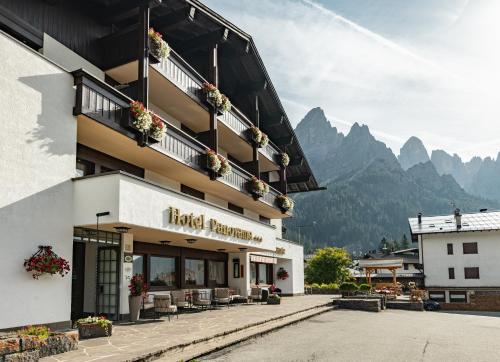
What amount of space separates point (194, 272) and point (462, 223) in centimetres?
3516

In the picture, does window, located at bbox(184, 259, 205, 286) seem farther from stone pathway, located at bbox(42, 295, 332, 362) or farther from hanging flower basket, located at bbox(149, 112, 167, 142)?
hanging flower basket, located at bbox(149, 112, 167, 142)

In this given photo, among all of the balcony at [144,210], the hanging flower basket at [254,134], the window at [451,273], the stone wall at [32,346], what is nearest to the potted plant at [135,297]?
the balcony at [144,210]

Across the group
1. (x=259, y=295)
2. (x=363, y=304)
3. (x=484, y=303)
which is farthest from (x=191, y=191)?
(x=484, y=303)

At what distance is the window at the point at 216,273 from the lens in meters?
24.0

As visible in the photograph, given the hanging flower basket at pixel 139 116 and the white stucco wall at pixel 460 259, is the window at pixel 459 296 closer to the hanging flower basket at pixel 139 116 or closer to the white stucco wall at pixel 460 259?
the white stucco wall at pixel 460 259

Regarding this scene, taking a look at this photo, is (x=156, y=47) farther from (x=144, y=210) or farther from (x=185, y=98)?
(x=144, y=210)

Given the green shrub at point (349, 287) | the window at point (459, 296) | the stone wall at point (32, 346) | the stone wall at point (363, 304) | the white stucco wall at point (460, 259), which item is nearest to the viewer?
the stone wall at point (32, 346)

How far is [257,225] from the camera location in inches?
916

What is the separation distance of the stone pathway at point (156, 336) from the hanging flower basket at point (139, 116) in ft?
19.8

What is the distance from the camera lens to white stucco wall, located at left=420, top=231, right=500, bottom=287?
4472 cm

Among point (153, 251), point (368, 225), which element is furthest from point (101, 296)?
point (368, 225)

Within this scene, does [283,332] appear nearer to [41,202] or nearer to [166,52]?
[41,202]

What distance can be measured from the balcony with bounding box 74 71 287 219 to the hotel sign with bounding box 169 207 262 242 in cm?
231

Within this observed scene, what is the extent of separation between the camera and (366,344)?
12.5m
